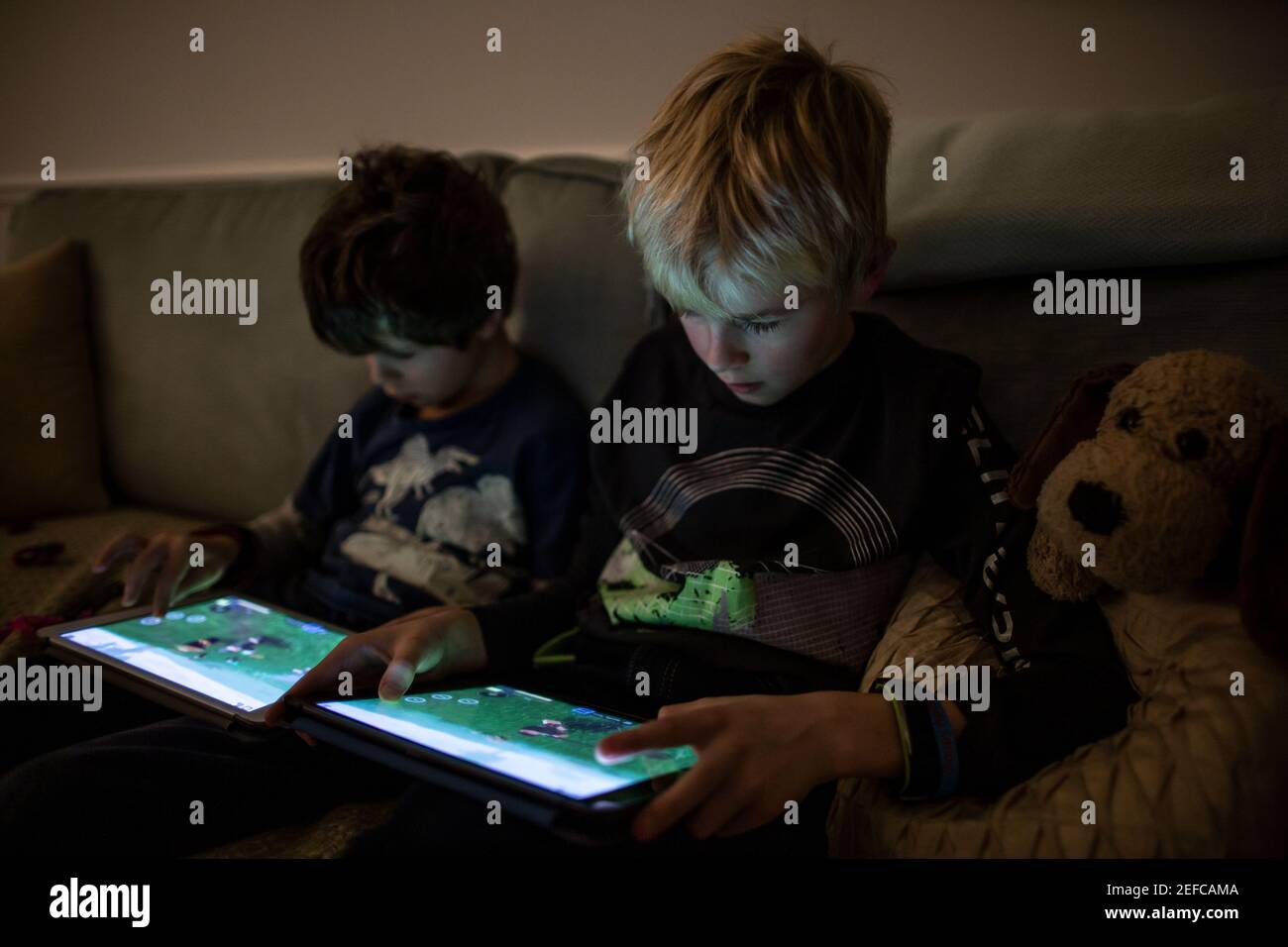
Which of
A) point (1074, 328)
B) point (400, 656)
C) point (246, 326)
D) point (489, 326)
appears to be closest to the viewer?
point (400, 656)

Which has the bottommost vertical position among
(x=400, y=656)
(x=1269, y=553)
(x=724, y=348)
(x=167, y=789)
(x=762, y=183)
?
(x=167, y=789)

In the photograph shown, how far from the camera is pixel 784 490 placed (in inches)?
33.7

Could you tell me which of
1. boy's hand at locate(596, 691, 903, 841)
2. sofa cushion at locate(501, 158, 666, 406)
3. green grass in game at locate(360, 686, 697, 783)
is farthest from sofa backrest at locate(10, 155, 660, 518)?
boy's hand at locate(596, 691, 903, 841)

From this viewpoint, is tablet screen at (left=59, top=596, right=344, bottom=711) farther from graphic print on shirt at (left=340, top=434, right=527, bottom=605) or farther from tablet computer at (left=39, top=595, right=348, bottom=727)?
graphic print on shirt at (left=340, top=434, right=527, bottom=605)

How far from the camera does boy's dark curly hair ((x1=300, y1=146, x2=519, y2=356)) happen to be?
104 cm

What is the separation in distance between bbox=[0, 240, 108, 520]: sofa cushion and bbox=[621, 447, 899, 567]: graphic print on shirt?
0.99m

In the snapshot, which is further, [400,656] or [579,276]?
[579,276]

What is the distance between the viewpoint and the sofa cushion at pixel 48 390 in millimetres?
1411

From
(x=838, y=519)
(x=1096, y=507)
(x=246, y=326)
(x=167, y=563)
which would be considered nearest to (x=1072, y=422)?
(x=1096, y=507)

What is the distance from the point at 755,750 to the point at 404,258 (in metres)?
0.68

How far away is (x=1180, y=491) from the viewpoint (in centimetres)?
56

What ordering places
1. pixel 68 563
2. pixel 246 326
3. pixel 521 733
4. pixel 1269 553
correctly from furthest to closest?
pixel 246 326
pixel 68 563
pixel 521 733
pixel 1269 553

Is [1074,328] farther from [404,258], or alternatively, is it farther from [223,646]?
[223,646]

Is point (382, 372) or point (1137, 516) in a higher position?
point (382, 372)
